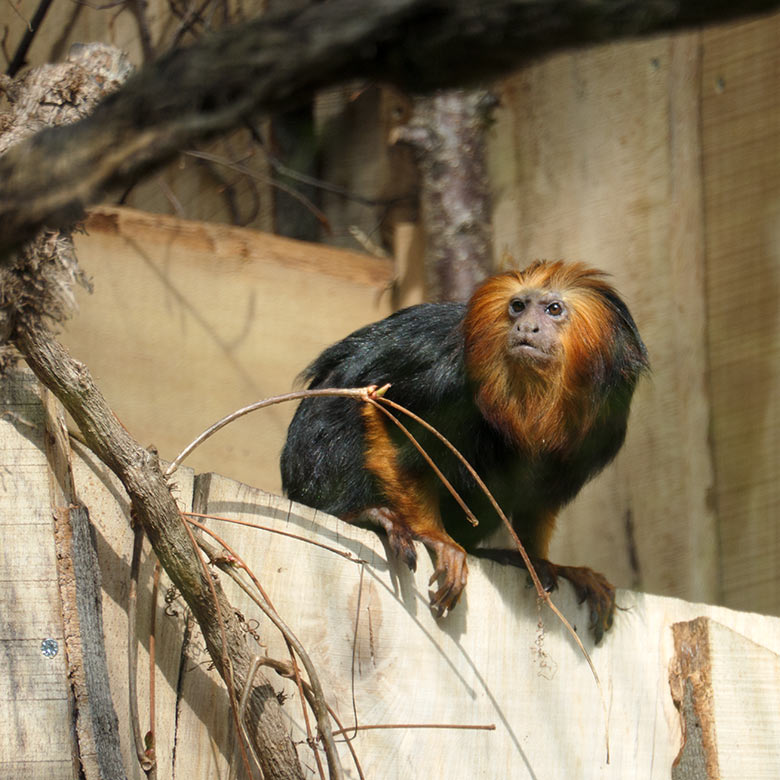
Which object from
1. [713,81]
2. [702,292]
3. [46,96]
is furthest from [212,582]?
[713,81]

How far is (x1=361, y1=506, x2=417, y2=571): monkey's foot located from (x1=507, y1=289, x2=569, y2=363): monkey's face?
2.06 feet

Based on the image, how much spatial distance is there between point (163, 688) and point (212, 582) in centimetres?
33

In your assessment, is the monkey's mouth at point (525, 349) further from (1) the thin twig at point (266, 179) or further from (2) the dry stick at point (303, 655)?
(1) the thin twig at point (266, 179)

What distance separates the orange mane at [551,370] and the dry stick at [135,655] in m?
1.33

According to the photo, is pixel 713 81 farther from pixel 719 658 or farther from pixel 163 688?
pixel 163 688

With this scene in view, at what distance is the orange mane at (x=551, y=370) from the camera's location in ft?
12.1

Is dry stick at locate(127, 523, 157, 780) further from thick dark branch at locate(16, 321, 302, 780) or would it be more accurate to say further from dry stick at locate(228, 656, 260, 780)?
dry stick at locate(228, 656, 260, 780)

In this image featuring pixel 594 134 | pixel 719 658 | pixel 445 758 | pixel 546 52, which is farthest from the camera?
pixel 594 134

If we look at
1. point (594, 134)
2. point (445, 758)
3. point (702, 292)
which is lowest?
point (445, 758)

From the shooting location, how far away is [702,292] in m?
5.18

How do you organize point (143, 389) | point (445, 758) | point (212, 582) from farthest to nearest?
point (143, 389)
point (445, 758)
point (212, 582)

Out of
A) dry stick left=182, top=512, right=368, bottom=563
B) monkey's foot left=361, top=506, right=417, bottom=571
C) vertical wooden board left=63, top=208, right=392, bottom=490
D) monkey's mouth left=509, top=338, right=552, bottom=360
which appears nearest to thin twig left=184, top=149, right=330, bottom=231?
vertical wooden board left=63, top=208, right=392, bottom=490

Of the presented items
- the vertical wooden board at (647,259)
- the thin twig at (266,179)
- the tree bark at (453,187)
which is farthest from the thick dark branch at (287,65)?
the thin twig at (266,179)

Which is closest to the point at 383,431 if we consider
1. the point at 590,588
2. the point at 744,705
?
the point at 590,588
